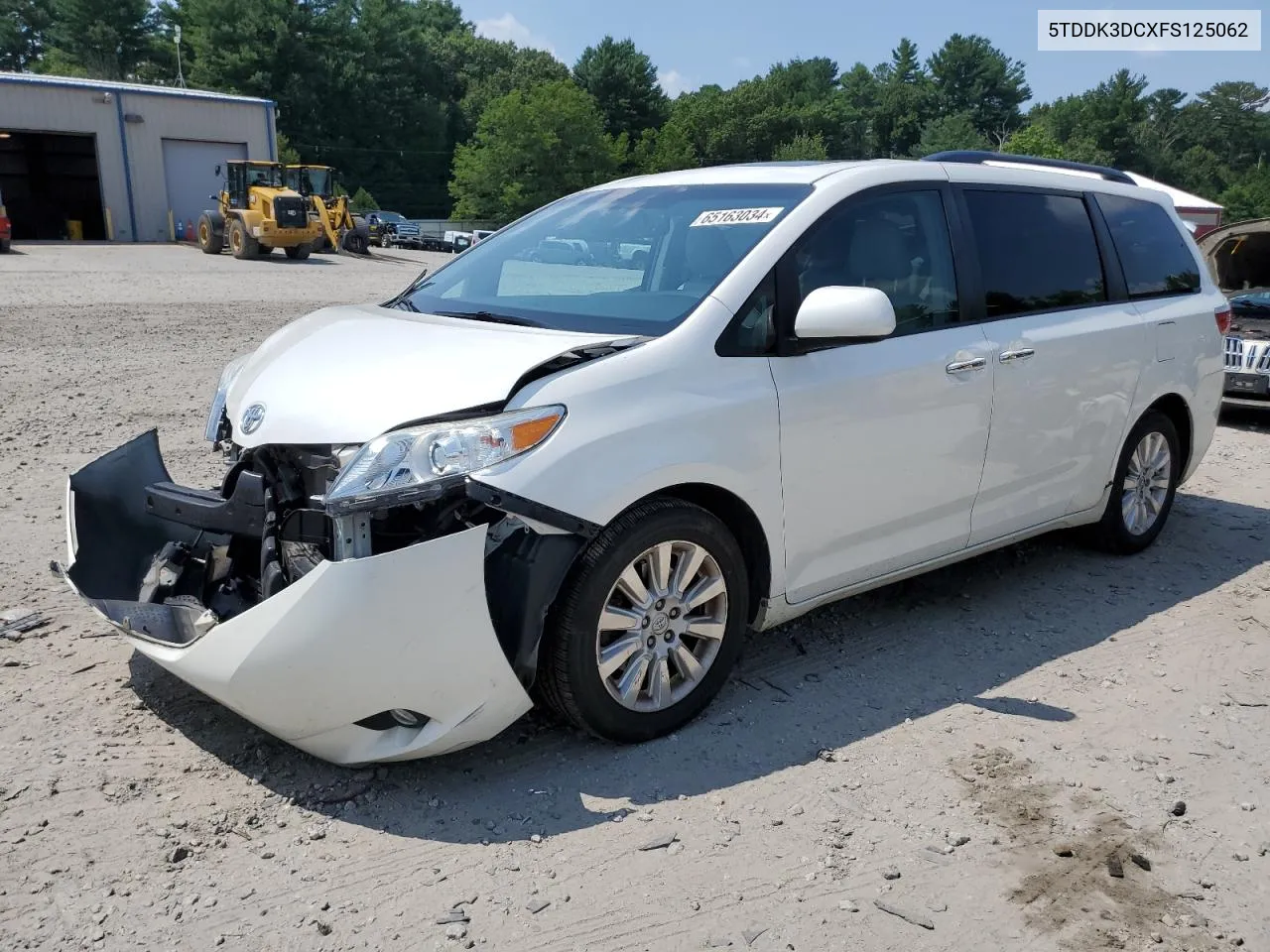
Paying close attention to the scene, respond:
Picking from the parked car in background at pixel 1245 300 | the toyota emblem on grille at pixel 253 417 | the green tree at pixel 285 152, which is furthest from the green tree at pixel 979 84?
the toyota emblem on grille at pixel 253 417

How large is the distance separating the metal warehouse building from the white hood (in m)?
40.0

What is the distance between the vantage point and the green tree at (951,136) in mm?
85925

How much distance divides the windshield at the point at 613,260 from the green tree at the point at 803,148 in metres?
77.3

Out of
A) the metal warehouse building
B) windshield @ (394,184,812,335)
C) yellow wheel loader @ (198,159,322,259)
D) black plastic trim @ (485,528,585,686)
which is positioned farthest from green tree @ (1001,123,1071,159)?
black plastic trim @ (485,528,585,686)

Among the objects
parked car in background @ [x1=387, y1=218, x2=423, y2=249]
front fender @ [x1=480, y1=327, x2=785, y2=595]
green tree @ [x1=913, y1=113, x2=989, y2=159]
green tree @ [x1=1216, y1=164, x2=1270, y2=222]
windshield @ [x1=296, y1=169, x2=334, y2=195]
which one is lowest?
front fender @ [x1=480, y1=327, x2=785, y2=595]

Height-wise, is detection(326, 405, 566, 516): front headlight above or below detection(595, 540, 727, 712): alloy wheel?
above

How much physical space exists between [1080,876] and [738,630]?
1281 mm

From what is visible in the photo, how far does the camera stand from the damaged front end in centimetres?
292

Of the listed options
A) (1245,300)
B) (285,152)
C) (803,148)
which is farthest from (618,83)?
(1245,300)

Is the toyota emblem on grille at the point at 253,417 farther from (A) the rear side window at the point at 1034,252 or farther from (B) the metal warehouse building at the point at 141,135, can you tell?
(B) the metal warehouse building at the point at 141,135

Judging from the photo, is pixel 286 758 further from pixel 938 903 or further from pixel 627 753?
pixel 938 903

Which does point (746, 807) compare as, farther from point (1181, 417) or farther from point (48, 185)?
point (48, 185)

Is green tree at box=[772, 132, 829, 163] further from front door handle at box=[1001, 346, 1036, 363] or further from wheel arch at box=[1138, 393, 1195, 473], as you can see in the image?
front door handle at box=[1001, 346, 1036, 363]

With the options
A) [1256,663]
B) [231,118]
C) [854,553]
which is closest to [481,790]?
[854,553]
